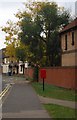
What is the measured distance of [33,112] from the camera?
51.5 ft

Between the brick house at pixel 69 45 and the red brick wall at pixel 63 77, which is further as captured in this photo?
the brick house at pixel 69 45

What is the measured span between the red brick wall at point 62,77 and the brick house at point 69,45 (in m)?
2.08

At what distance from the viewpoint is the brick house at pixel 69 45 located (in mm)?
39466

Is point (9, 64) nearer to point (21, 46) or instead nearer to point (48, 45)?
point (21, 46)

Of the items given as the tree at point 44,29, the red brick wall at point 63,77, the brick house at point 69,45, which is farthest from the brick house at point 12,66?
the red brick wall at point 63,77

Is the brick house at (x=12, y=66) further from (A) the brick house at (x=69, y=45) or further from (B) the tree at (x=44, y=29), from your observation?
(A) the brick house at (x=69, y=45)

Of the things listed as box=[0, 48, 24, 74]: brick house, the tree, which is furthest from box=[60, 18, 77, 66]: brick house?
box=[0, 48, 24, 74]: brick house

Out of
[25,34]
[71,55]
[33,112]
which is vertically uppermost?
[25,34]

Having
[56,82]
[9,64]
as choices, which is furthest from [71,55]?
[9,64]

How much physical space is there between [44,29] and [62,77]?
63.7 feet

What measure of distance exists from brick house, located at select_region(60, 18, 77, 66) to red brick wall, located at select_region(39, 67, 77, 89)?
2.08 m

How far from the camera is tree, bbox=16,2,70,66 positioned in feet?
171

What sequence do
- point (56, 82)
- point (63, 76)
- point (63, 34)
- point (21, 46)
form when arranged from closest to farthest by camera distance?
point (63, 76), point (56, 82), point (63, 34), point (21, 46)

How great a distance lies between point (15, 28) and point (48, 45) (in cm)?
983
